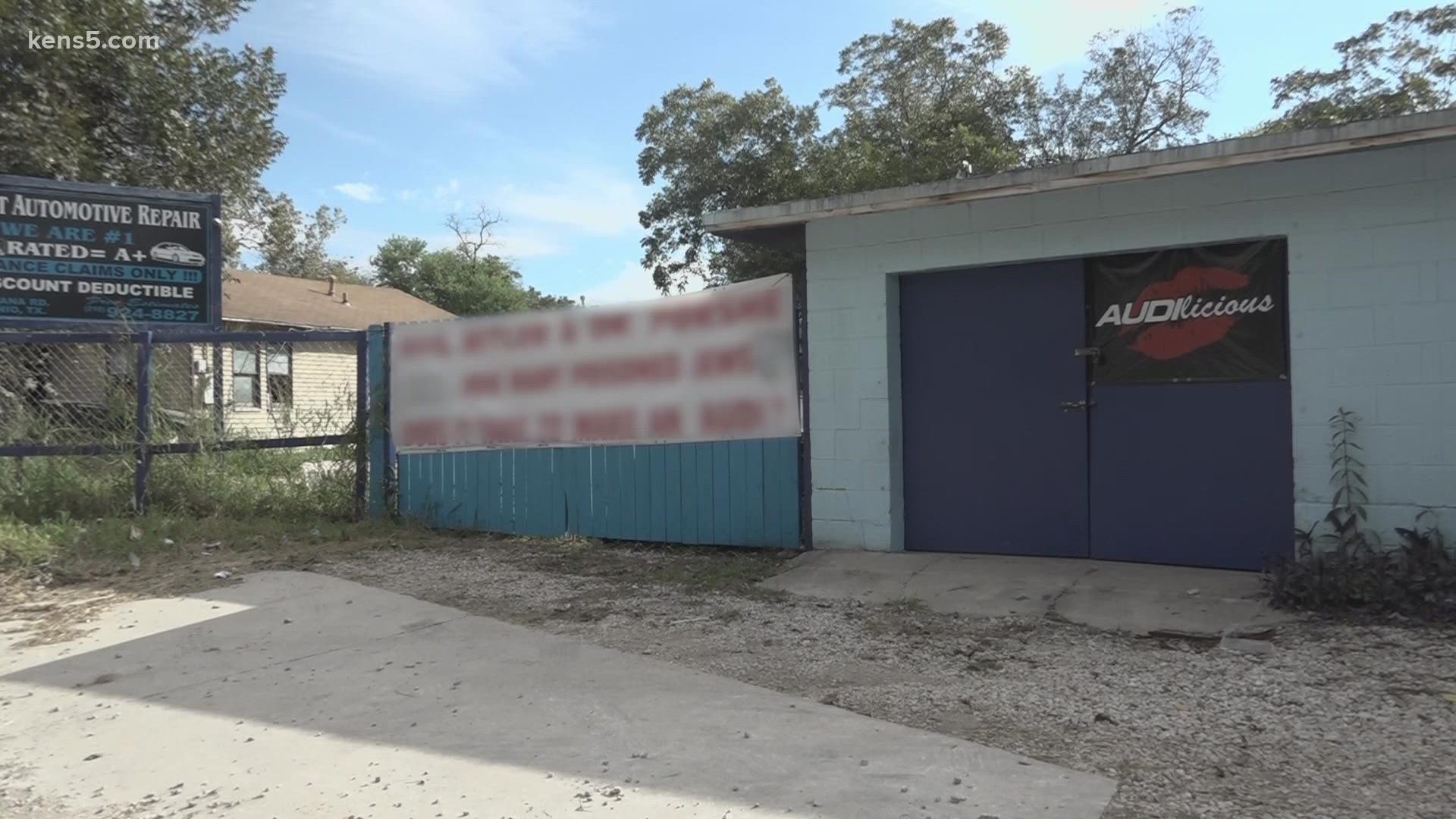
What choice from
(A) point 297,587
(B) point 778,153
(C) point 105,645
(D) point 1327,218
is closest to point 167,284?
(A) point 297,587

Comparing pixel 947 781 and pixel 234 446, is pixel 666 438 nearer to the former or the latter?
pixel 234 446

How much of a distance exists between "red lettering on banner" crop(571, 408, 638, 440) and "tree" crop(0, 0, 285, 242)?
30.8ft

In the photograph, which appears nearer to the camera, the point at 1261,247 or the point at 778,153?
the point at 1261,247

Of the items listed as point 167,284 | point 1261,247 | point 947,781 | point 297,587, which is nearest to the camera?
point 947,781

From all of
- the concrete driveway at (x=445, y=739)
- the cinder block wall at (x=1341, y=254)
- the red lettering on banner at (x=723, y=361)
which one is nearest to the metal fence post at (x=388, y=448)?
the red lettering on banner at (x=723, y=361)

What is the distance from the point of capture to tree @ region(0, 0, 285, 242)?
42.3 feet

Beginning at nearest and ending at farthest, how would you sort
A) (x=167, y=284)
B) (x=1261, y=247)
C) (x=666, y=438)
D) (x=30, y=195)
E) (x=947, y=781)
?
(x=947, y=781), (x=1261, y=247), (x=666, y=438), (x=30, y=195), (x=167, y=284)

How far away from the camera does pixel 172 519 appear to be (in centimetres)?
850

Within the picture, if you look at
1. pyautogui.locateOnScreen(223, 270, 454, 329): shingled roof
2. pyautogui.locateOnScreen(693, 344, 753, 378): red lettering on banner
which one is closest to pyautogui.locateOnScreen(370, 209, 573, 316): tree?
pyautogui.locateOnScreen(223, 270, 454, 329): shingled roof

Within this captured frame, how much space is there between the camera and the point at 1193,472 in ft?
21.2

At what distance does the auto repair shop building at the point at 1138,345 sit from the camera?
5.71 metres

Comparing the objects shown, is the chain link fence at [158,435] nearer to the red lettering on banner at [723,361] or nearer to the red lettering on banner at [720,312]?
the red lettering on banner at [720,312]

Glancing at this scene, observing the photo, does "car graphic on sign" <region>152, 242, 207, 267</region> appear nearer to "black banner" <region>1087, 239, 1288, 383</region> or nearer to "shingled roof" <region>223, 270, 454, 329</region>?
"black banner" <region>1087, 239, 1288, 383</region>

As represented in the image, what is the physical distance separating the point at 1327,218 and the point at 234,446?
8.92 metres
